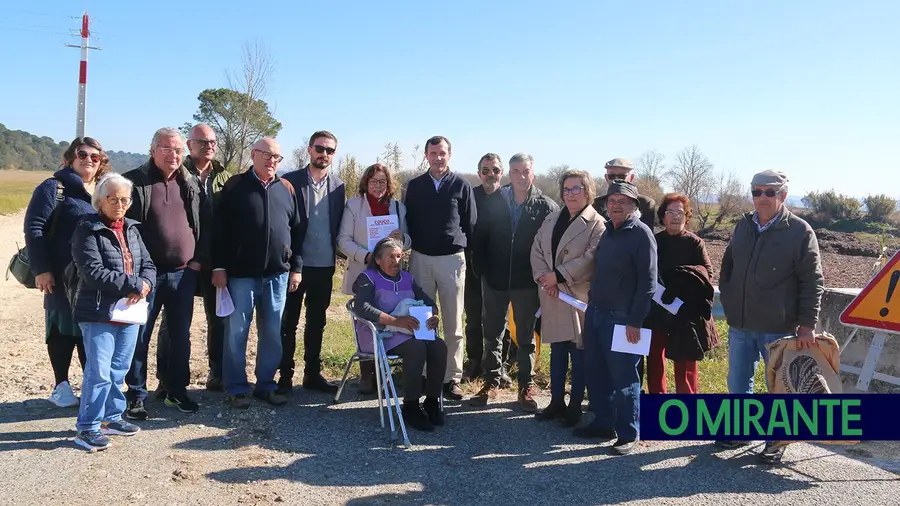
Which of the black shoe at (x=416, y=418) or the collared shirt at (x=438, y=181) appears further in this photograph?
the collared shirt at (x=438, y=181)

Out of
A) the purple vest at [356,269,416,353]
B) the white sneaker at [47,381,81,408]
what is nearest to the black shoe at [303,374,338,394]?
the purple vest at [356,269,416,353]

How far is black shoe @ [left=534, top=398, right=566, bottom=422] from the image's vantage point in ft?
17.2

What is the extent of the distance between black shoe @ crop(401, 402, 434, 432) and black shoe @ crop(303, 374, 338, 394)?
1.02m

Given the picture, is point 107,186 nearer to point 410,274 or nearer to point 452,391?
point 410,274

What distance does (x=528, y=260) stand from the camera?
546 centimetres

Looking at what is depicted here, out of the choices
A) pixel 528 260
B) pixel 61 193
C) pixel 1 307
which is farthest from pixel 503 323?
pixel 1 307

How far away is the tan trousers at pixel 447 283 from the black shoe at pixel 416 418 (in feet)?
2.45

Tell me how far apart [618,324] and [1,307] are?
9237 mm

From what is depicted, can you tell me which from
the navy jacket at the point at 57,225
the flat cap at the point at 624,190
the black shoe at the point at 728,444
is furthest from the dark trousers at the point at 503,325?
the navy jacket at the point at 57,225

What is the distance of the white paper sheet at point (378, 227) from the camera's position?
537cm

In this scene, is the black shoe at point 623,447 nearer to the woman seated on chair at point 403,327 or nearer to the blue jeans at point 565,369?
the blue jeans at point 565,369

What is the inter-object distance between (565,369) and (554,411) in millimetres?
357

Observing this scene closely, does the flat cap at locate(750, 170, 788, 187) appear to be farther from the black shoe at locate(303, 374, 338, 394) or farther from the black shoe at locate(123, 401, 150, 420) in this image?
the black shoe at locate(123, 401, 150, 420)

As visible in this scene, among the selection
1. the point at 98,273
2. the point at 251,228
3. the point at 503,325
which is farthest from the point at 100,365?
the point at 503,325
